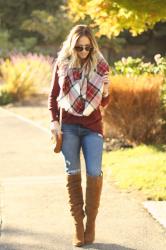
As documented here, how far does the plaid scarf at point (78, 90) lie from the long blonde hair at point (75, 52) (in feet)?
0.14

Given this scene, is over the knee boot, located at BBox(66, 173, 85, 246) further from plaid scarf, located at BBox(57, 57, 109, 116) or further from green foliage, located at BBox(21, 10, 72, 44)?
green foliage, located at BBox(21, 10, 72, 44)

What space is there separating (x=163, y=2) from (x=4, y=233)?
427cm

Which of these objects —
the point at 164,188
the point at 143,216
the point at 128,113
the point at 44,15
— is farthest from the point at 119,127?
the point at 44,15

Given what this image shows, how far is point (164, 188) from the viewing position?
729 centimetres

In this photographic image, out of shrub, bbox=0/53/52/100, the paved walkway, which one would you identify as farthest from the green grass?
shrub, bbox=0/53/52/100

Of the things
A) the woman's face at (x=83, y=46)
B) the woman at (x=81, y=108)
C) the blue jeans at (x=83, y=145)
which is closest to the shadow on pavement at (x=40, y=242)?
the woman at (x=81, y=108)

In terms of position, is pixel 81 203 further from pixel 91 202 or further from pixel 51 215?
pixel 51 215

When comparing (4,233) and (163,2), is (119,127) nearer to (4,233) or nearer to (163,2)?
(163,2)

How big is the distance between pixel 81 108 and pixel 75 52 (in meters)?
0.44

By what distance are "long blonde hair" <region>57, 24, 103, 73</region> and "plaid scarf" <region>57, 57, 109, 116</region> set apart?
41mm

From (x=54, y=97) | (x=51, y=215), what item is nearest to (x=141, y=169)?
(x=51, y=215)

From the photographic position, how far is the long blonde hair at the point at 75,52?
515cm

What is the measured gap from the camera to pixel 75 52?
5.16 meters

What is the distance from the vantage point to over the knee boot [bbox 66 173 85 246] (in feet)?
17.4
